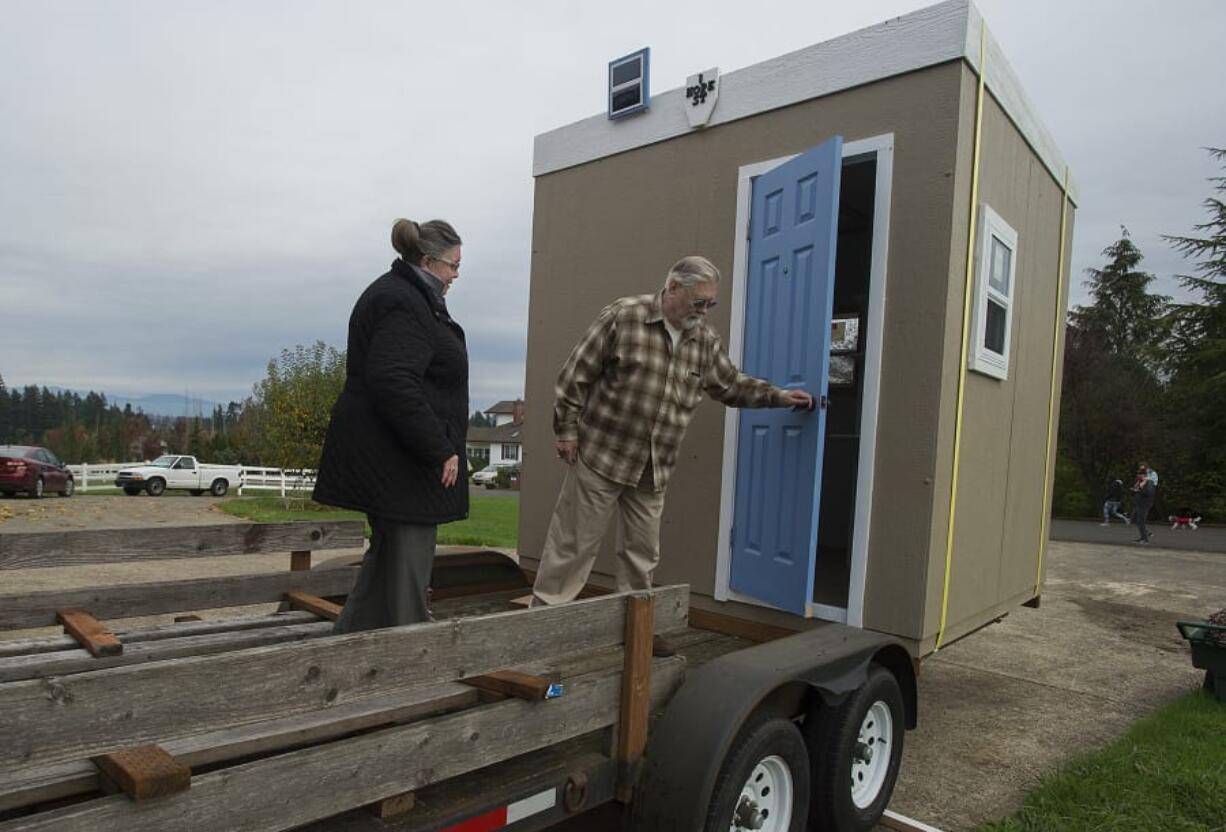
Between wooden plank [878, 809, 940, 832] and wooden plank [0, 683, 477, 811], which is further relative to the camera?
wooden plank [878, 809, 940, 832]

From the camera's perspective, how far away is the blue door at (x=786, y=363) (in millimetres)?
3689

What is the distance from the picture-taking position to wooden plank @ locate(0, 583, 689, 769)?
136 centimetres

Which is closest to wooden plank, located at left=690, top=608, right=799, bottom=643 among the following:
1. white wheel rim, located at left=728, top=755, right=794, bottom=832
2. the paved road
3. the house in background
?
white wheel rim, located at left=728, top=755, right=794, bottom=832

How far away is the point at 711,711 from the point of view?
92.7 inches

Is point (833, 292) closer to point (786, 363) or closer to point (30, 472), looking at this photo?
point (786, 363)

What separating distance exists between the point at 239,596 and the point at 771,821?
2245mm

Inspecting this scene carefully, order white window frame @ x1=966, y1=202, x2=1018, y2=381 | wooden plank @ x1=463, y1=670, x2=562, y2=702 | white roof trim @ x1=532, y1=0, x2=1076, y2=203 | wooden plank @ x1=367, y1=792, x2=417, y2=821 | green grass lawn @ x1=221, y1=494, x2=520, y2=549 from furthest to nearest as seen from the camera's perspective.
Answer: green grass lawn @ x1=221, y1=494, x2=520, y2=549 → white window frame @ x1=966, y1=202, x2=1018, y2=381 → white roof trim @ x1=532, y1=0, x2=1076, y2=203 → wooden plank @ x1=463, y1=670, x2=562, y2=702 → wooden plank @ x1=367, y1=792, x2=417, y2=821

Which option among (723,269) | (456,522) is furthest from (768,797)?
(456,522)

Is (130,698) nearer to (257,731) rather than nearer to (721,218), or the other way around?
(257,731)

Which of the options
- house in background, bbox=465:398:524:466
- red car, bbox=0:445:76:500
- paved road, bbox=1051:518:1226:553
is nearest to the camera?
A: paved road, bbox=1051:518:1226:553

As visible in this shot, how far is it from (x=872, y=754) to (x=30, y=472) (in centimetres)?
2185

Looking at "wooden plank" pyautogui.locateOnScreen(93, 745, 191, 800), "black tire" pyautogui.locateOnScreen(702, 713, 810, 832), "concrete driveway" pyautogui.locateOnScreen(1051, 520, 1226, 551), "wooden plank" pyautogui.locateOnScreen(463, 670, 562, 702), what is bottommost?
"concrete driveway" pyautogui.locateOnScreen(1051, 520, 1226, 551)

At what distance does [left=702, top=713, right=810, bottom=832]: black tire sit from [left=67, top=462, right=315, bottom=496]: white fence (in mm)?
23980

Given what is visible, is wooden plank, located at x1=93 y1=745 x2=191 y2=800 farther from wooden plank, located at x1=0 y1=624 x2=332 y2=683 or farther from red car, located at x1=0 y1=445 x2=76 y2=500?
red car, located at x1=0 y1=445 x2=76 y2=500
